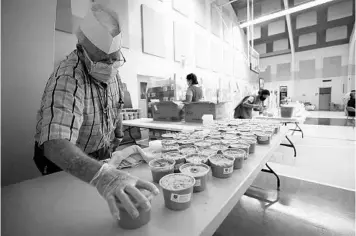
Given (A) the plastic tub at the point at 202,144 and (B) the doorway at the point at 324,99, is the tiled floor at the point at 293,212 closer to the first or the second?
(A) the plastic tub at the point at 202,144

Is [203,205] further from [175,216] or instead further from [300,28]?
[300,28]

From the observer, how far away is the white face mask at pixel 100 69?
1081 mm

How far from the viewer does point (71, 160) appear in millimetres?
780

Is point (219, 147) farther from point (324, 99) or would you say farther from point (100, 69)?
point (324, 99)

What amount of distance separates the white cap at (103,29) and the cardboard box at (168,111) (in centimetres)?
207

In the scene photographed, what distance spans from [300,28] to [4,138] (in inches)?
608

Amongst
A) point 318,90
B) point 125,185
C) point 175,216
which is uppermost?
point 318,90

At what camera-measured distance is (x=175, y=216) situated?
2.34 feet

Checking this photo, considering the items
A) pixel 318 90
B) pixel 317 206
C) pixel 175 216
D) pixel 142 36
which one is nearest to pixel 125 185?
pixel 175 216

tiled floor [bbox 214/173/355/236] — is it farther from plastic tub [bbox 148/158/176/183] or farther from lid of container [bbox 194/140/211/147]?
plastic tub [bbox 148/158/176/183]

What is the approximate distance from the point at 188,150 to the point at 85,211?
67 centimetres

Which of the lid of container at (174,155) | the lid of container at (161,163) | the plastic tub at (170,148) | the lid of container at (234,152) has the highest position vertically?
the plastic tub at (170,148)

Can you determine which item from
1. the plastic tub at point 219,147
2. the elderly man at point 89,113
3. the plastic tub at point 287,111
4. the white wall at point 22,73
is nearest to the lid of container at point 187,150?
the plastic tub at point 219,147

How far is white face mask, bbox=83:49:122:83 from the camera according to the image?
3.55 feet
